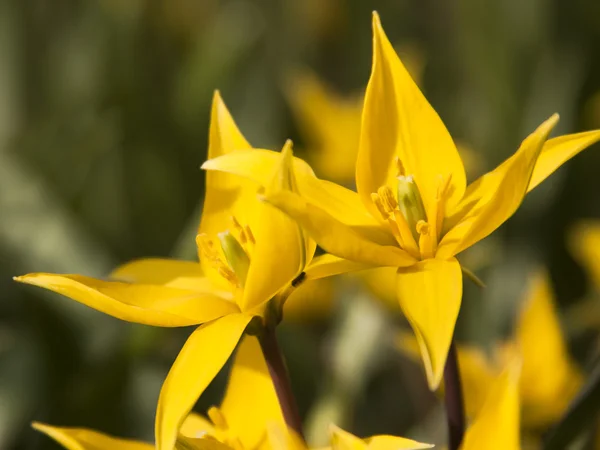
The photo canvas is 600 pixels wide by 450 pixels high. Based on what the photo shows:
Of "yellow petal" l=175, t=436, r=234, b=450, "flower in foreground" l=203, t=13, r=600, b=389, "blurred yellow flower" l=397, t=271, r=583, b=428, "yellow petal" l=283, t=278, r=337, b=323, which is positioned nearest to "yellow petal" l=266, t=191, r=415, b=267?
"flower in foreground" l=203, t=13, r=600, b=389

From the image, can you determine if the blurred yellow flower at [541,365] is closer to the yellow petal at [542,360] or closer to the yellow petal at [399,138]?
the yellow petal at [542,360]

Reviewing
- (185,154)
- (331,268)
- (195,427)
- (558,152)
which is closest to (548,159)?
(558,152)

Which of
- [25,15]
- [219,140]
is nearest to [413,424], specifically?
[219,140]

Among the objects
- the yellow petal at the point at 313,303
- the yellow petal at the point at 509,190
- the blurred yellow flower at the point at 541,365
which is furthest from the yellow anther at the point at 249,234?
the yellow petal at the point at 313,303

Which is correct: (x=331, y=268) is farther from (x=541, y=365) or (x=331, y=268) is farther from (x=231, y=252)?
(x=541, y=365)

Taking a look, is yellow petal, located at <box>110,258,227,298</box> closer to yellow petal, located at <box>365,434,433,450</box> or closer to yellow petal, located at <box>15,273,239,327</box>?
yellow petal, located at <box>15,273,239,327</box>
